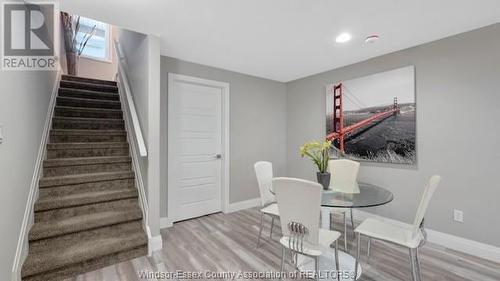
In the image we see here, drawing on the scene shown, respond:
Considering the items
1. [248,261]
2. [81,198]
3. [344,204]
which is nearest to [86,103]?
[81,198]

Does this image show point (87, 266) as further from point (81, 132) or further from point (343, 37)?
point (343, 37)

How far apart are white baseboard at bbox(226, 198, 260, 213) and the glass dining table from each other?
1684mm

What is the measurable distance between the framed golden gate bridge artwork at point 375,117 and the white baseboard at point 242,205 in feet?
5.30

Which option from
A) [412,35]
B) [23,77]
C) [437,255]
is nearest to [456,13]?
[412,35]

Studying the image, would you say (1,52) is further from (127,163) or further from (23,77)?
(127,163)

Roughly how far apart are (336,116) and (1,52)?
145 inches

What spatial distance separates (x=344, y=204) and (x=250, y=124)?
2395mm

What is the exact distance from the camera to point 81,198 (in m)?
2.41

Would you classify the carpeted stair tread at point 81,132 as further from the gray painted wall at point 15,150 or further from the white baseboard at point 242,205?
the white baseboard at point 242,205

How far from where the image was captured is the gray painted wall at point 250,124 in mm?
3727

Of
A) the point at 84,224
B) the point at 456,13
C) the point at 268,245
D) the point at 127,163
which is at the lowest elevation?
the point at 268,245

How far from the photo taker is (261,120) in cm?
411

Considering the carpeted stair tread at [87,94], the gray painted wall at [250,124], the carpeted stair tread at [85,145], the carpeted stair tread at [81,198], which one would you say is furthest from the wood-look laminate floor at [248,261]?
the carpeted stair tread at [87,94]

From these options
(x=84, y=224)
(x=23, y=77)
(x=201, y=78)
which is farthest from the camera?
(x=201, y=78)
